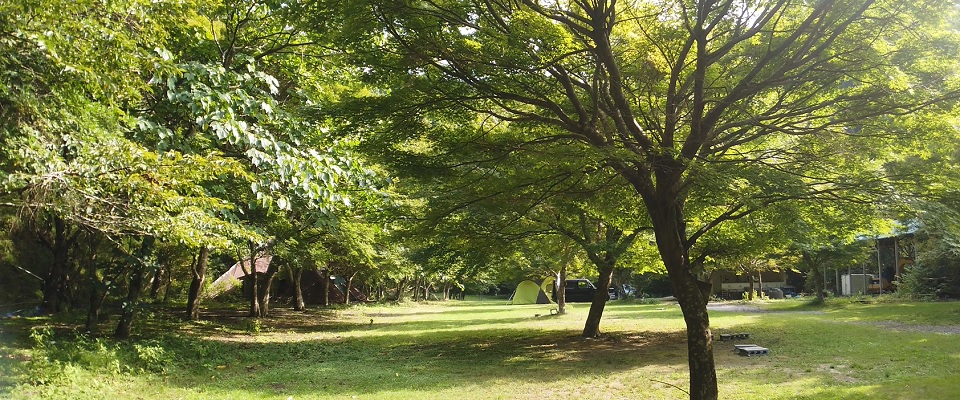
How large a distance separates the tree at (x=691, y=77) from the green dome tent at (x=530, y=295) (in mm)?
32080

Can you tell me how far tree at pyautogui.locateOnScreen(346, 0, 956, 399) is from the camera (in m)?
5.97

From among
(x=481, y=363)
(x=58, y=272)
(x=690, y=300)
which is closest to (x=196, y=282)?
(x=58, y=272)

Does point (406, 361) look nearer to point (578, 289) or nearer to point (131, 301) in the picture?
point (131, 301)

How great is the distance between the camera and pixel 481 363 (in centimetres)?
1162

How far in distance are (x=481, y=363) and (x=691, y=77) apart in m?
7.02

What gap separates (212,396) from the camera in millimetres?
8172

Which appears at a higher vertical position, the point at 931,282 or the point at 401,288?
the point at 931,282

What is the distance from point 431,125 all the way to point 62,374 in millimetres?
5947

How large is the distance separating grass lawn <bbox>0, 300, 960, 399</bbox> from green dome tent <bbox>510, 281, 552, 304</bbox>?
2153cm

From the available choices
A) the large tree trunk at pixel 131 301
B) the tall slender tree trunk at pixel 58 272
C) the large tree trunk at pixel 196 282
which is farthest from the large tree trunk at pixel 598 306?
the tall slender tree trunk at pixel 58 272

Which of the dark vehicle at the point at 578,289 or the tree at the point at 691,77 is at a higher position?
the tree at the point at 691,77

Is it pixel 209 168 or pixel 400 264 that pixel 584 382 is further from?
pixel 400 264

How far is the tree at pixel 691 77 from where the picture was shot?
5973mm

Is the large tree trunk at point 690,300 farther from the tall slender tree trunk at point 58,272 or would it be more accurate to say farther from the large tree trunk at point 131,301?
the tall slender tree trunk at point 58,272
